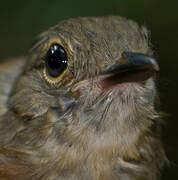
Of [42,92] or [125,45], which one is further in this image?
[42,92]

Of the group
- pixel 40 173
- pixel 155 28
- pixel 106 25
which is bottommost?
pixel 40 173

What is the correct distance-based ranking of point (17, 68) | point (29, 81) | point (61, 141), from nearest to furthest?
point (61, 141)
point (29, 81)
point (17, 68)

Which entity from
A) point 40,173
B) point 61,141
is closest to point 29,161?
point 40,173

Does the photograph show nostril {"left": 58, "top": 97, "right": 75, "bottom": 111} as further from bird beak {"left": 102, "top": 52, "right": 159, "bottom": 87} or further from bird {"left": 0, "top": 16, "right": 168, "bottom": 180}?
bird beak {"left": 102, "top": 52, "right": 159, "bottom": 87}

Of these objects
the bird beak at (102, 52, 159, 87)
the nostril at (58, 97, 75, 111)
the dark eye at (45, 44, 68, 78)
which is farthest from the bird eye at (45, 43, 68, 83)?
the bird beak at (102, 52, 159, 87)

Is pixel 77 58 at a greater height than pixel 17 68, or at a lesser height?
lesser

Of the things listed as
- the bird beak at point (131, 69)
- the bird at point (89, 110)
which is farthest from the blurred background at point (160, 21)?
the bird beak at point (131, 69)

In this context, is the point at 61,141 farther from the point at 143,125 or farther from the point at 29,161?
the point at 143,125
